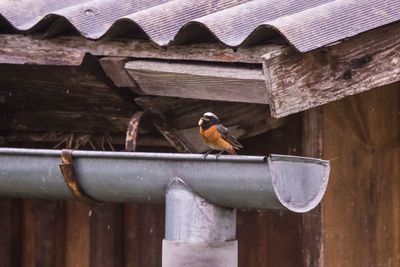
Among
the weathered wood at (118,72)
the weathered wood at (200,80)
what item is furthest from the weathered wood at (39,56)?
the weathered wood at (200,80)

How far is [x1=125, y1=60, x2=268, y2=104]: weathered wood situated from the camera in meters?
3.46

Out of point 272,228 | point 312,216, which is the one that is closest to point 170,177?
point 312,216

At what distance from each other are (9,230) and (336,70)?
2.55 meters

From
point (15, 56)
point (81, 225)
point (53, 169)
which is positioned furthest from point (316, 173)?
point (81, 225)

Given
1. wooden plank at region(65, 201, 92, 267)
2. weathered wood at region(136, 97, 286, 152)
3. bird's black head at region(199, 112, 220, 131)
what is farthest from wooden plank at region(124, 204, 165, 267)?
bird's black head at region(199, 112, 220, 131)

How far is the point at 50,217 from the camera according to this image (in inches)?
198

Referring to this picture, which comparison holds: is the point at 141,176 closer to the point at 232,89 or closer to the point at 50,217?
the point at 232,89

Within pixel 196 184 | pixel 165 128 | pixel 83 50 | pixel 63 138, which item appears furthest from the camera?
pixel 63 138

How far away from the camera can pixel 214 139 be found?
12.8 feet

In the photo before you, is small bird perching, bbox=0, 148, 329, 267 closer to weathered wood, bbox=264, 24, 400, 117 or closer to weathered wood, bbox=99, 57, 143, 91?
weathered wood, bbox=264, 24, 400, 117

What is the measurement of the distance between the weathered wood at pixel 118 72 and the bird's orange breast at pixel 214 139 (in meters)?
0.34

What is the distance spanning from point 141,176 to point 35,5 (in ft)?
3.84

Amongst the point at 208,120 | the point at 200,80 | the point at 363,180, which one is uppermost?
the point at 200,80

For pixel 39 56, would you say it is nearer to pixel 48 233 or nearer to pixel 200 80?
pixel 200 80
